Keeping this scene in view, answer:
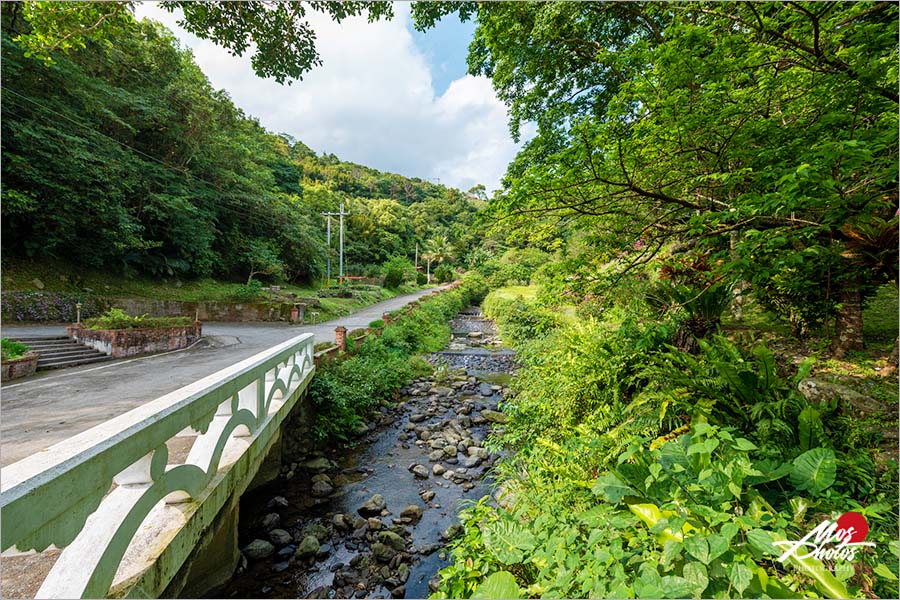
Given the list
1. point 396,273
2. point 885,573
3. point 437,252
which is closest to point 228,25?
point 885,573

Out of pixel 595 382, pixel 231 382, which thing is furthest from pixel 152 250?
pixel 595 382

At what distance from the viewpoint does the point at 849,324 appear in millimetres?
3234

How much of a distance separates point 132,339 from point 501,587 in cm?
1075

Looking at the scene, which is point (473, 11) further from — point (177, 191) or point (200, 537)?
point (177, 191)

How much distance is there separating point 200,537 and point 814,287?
604cm

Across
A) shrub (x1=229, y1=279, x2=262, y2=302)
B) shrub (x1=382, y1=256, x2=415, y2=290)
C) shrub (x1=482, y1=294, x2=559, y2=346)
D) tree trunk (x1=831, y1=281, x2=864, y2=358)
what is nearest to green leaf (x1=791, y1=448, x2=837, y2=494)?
tree trunk (x1=831, y1=281, x2=864, y2=358)

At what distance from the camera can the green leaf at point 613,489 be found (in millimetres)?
2016

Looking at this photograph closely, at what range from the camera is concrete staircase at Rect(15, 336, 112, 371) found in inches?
278

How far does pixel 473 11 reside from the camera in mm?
4875

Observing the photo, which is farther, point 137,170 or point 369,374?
point 137,170

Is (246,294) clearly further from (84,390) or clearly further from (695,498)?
(695,498)

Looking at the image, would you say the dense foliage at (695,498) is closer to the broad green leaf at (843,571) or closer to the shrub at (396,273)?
the broad green leaf at (843,571)

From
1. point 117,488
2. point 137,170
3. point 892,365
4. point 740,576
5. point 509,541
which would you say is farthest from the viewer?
point 137,170

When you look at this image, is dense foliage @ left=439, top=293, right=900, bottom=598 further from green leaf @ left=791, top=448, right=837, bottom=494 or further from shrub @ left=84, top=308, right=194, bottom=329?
shrub @ left=84, top=308, right=194, bottom=329
